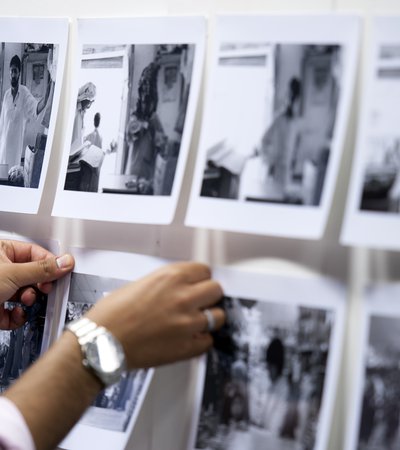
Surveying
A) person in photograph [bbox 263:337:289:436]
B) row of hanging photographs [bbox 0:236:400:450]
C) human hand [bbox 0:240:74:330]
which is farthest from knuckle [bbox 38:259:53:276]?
person in photograph [bbox 263:337:289:436]

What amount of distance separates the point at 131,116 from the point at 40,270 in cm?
25

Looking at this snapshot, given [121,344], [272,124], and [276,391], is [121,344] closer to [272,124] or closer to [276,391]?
[276,391]

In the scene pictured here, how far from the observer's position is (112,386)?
33.7 inches

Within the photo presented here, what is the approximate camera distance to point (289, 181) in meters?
0.76

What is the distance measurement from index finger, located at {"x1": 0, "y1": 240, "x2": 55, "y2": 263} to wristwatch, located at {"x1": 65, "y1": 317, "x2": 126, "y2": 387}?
0.22m

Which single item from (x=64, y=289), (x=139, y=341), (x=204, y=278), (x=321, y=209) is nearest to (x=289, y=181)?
(x=321, y=209)

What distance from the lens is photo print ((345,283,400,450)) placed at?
0.72m

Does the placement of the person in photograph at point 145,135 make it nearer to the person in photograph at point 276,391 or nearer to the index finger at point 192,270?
the index finger at point 192,270

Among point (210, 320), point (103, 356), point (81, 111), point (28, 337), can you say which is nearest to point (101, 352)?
point (103, 356)

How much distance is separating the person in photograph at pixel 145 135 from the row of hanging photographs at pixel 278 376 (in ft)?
0.37

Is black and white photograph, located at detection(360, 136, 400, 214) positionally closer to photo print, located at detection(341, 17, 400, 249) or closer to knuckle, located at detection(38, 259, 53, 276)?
photo print, located at detection(341, 17, 400, 249)

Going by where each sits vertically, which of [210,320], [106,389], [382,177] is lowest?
[106,389]

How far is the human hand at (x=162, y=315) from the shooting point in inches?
29.6

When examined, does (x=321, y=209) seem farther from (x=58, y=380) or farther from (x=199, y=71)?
(x=58, y=380)
